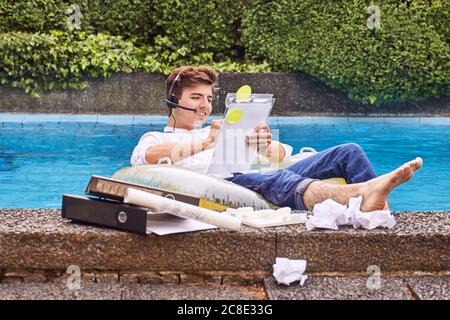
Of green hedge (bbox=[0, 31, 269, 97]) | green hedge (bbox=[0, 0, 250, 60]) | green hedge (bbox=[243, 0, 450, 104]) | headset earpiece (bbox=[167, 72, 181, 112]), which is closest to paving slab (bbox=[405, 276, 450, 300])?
headset earpiece (bbox=[167, 72, 181, 112])

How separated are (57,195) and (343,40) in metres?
4.84

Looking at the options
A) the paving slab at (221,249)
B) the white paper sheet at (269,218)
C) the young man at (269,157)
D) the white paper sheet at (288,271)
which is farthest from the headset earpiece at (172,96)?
the white paper sheet at (288,271)

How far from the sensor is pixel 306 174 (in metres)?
4.84

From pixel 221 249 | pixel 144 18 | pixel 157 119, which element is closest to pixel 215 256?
pixel 221 249

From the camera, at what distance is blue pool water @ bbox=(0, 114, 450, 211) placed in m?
7.98

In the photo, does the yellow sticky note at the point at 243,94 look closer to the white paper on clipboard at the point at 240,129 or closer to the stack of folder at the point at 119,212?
the white paper on clipboard at the point at 240,129

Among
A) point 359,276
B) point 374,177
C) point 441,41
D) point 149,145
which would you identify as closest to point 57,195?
point 149,145

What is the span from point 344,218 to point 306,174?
934 millimetres

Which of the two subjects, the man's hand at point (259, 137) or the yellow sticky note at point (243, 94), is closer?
the yellow sticky note at point (243, 94)

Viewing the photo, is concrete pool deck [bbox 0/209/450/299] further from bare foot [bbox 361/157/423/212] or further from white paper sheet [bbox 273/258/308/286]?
bare foot [bbox 361/157/423/212]

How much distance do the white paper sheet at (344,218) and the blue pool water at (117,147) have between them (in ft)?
12.4

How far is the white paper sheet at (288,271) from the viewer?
3.70 metres

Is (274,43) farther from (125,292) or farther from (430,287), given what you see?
(125,292)

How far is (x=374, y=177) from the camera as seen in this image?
4461 millimetres
